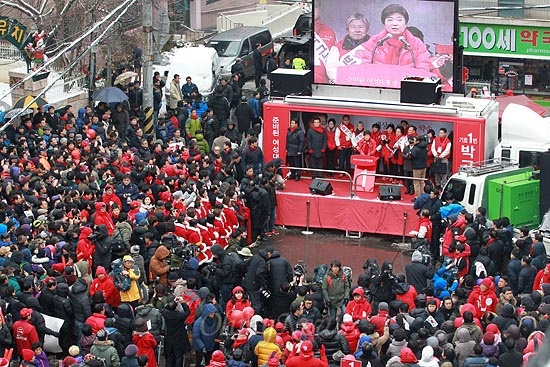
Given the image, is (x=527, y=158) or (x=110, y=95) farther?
(x=110, y=95)

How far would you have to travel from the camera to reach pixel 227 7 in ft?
154

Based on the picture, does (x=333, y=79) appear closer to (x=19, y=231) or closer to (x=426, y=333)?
(x=19, y=231)

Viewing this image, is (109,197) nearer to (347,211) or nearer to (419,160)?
(347,211)

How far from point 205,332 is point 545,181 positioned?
755 cm

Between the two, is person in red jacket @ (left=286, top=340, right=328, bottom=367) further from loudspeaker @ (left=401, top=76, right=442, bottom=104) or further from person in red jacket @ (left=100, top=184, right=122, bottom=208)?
loudspeaker @ (left=401, top=76, right=442, bottom=104)

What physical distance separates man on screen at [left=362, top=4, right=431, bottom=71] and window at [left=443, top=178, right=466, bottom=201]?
390cm

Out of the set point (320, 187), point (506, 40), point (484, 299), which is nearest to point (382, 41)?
point (320, 187)

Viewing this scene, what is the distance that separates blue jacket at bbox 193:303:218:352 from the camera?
56.6ft

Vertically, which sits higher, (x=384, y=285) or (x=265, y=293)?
(x=384, y=285)

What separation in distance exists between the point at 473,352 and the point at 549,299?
6.03 ft

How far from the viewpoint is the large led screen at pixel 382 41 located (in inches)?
1021

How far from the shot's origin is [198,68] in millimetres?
32688

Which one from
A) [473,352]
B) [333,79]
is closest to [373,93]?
[333,79]

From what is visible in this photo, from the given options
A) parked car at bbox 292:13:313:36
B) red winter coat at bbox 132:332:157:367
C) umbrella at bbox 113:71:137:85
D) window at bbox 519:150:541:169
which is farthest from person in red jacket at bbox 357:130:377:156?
parked car at bbox 292:13:313:36
